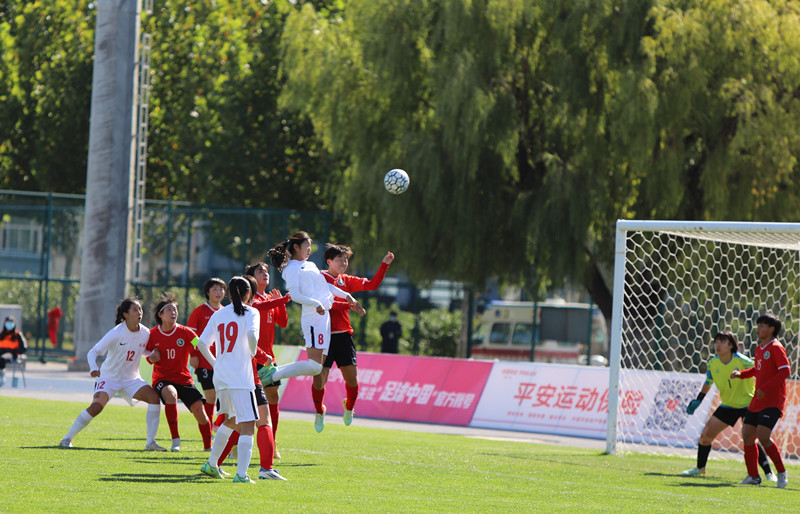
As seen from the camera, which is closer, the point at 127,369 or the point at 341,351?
the point at 341,351

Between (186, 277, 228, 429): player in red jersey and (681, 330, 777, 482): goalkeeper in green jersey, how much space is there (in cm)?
589

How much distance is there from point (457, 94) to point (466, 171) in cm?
191

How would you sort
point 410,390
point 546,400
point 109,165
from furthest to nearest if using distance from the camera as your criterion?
point 109,165 < point 410,390 < point 546,400

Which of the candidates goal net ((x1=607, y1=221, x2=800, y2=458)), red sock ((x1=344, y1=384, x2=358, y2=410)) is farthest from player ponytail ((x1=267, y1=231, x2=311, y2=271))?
goal net ((x1=607, y1=221, x2=800, y2=458))

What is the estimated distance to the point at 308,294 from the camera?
11.4 meters

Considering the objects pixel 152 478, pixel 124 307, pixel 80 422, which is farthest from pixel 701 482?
pixel 80 422

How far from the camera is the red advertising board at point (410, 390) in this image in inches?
830

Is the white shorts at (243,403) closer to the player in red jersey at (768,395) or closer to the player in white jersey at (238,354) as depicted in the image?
the player in white jersey at (238,354)

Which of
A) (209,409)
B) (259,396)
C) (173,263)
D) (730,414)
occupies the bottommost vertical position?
(209,409)

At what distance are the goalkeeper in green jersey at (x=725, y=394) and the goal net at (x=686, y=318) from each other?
2183 mm

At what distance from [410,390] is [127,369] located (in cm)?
978

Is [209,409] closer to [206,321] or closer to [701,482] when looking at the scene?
[206,321]

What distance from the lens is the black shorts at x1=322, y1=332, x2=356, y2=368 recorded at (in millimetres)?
12336

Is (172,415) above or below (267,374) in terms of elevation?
below
